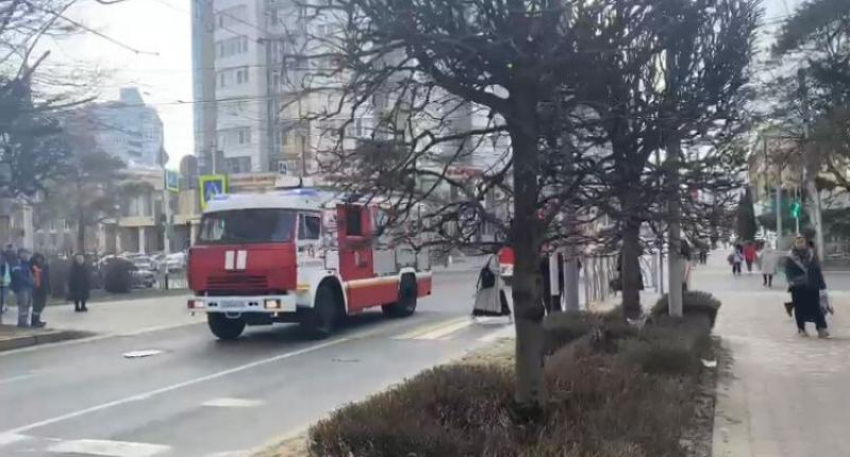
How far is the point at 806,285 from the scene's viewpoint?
14.5m

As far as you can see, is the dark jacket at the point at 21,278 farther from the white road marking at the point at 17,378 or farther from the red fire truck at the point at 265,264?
the white road marking at the point at 17,378

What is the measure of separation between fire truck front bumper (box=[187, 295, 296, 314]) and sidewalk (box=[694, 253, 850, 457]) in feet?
23.0

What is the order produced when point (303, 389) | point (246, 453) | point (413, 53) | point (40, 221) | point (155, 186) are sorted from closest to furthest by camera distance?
point (413, 53), point (246, 453), point (303, 389), point (40, 221), point (155, 186)

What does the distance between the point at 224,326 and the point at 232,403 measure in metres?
6.90

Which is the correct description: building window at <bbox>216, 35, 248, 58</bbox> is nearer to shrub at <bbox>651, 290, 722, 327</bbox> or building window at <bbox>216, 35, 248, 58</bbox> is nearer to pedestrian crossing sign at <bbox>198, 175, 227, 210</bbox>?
pedestrian crossing sign at <bbox>198, 175, 227, 210</bbox>

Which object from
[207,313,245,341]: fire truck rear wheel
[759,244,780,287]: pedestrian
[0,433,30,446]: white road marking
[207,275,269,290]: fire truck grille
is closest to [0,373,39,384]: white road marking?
[207,275,269,290]: fire truck grille

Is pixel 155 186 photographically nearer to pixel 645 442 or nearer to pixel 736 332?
pixel 736 332

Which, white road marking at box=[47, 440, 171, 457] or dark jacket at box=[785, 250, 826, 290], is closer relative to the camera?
white road marking at box=[47, 440, 171, 457]

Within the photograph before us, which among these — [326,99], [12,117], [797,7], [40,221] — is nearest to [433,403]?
[326,99]

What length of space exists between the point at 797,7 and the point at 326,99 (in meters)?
20.9

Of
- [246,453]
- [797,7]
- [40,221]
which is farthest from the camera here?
[40,221]

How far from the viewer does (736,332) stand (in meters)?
15.9

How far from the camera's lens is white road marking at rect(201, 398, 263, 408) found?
9.86 m

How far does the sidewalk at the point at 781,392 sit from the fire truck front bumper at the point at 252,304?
7002 mm
